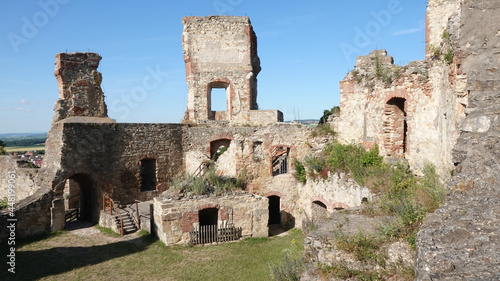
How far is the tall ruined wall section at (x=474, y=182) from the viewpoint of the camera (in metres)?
2.51

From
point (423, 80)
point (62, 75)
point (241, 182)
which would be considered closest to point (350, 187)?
point (423, 80)

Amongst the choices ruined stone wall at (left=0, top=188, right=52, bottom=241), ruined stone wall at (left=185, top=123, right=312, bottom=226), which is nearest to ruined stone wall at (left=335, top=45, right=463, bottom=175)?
ruined stone wall at (left=185, top=123, right=312, bottom=226)

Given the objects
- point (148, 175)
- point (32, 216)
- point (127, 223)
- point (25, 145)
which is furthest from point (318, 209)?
point (25, 145)

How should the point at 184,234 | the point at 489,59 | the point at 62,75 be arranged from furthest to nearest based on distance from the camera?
1. the point at 62,75
2. the point at 184,234
3. the point at 489,59

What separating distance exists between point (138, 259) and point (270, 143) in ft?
22.4

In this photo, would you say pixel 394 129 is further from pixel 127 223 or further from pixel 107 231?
pixel 107 231

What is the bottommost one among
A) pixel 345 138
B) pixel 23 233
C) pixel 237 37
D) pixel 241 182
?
pixel 23 233

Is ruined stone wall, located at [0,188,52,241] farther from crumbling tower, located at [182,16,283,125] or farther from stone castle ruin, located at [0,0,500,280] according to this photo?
crumbling tower, located at [182,16,283,125]

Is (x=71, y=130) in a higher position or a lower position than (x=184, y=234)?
higher

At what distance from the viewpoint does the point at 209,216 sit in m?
13.4

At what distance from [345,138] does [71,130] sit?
10636mm

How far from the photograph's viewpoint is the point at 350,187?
34.3 feet

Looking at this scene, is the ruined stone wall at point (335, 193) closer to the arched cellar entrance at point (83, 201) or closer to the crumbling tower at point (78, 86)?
the arched cellar entrance at point (83, 201)

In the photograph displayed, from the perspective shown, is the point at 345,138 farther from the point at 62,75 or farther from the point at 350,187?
the point at 62,75
